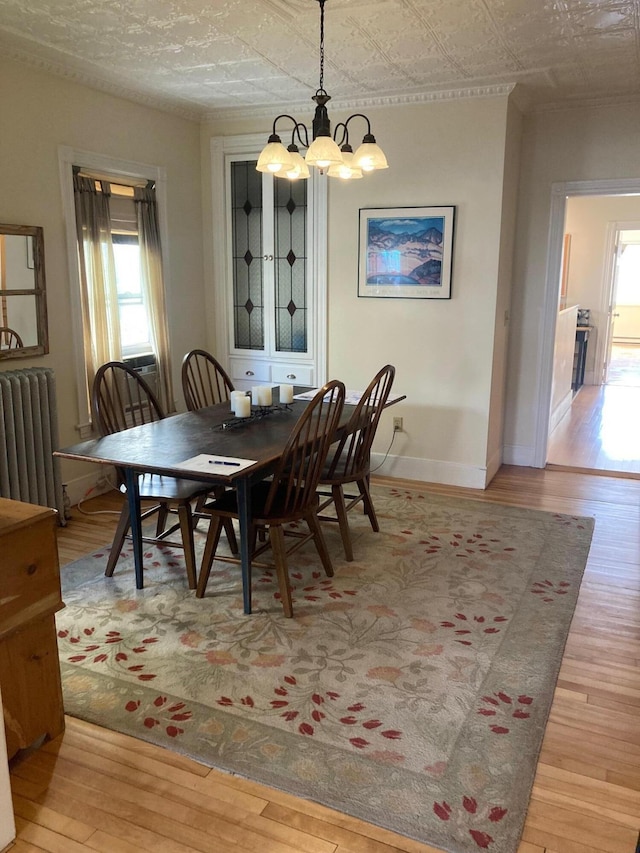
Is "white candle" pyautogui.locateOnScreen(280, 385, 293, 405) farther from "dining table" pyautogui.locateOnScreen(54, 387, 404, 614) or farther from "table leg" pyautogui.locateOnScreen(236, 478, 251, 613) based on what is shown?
"table leg" pyautogui.locateOnScreen(236, 478, 251, 613)

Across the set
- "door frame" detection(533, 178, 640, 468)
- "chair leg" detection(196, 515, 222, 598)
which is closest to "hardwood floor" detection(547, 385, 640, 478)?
"door frame" detection(533, 178, 640, 468)

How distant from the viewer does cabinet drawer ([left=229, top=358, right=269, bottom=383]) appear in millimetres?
5328

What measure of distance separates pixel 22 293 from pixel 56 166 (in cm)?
78

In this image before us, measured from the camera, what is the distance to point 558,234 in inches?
192

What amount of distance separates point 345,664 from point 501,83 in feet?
11.4

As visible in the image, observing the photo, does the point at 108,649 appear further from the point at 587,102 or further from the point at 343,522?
the point at 587,102

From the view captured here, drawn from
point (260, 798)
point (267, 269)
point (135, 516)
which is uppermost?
point (267, 269)

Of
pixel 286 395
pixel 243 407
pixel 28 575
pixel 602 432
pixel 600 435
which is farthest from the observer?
pixel 602 432

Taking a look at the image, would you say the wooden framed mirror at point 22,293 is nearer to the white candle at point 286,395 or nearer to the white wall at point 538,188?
the white candle at point 286,395

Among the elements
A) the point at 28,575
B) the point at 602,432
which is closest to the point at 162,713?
the point at 28,575

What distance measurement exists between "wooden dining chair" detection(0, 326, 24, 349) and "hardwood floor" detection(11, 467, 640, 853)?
2.18 metres

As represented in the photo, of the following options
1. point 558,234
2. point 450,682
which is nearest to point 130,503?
point 450,682

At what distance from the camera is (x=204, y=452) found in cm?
288

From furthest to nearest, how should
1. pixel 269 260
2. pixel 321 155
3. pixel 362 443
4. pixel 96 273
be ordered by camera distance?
pixel 269 260
pixel 96 273
pixel 362 443
pixel 321 155
